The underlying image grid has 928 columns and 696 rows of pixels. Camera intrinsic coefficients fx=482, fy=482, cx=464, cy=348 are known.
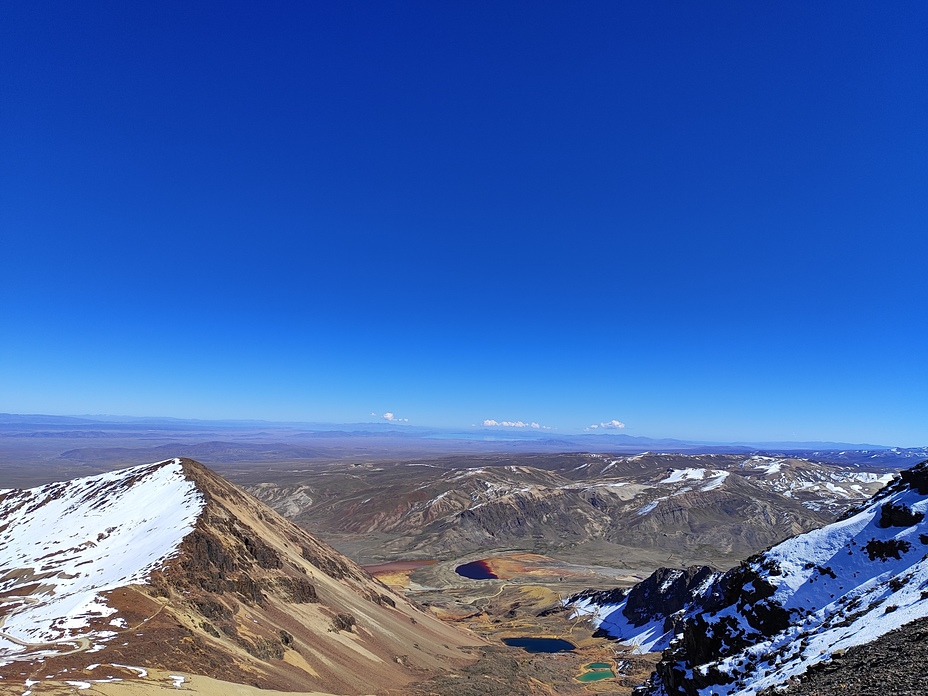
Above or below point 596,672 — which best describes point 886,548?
above

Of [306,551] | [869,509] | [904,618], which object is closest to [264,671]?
[306,551]

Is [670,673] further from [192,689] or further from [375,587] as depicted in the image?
[375,587]

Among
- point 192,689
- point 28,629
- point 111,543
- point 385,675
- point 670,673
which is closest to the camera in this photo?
point 192,689

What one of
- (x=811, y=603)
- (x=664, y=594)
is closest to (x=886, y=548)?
(x=811, y=603)

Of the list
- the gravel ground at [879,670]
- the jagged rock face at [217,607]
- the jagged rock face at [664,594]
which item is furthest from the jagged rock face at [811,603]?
the jagged rock face at [664,594]

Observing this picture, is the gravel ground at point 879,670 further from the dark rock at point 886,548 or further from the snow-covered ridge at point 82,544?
the snow-covered ridge at point 82,544

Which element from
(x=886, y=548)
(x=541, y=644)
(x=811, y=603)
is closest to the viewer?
(x=811, y=603)

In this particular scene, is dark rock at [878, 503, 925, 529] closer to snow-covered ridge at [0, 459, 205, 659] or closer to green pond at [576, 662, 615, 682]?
green pond at [576, 662, 615, 682]

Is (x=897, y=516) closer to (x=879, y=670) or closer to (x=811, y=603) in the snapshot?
(x=811, y=603)
